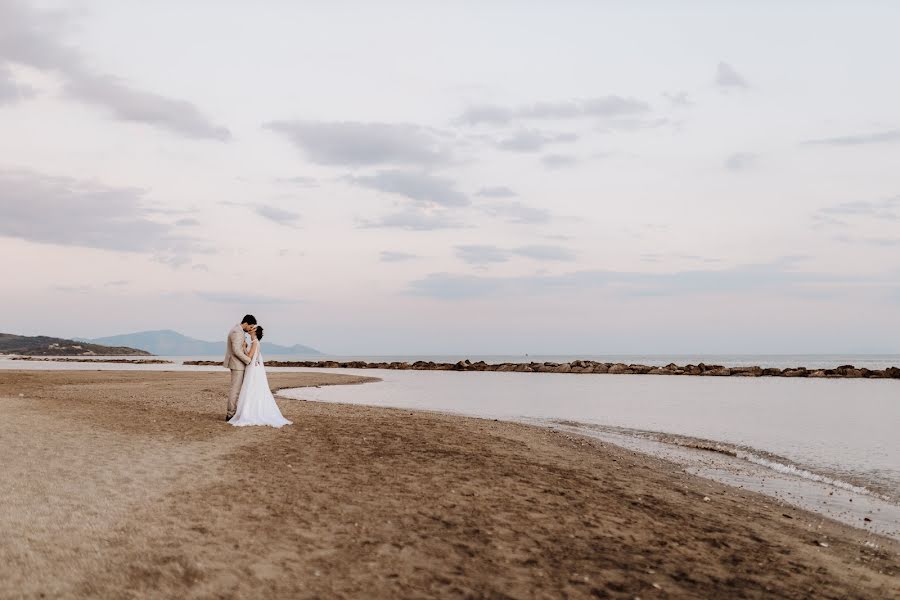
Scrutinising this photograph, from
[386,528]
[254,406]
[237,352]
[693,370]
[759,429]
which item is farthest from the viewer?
[693,370]

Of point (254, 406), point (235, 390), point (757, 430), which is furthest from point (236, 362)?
point (757, 430)

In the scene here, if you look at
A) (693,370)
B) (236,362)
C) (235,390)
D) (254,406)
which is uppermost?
(236,362)

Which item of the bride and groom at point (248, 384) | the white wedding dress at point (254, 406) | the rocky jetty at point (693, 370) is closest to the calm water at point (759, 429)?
the white wedding dress at point (254, 406)

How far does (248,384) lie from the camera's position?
18.9m

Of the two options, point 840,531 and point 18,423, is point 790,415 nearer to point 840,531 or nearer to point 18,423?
point 840,531

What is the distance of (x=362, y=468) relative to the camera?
41.4 ft

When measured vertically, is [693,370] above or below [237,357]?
below

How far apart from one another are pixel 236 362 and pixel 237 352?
13.1 inches

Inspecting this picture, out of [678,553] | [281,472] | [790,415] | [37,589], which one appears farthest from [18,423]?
[790,415]

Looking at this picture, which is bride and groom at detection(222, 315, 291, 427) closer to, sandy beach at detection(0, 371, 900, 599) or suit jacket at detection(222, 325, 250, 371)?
suit jacket at detection(222, 325, 250, 371)

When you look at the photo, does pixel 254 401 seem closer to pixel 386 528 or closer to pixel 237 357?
pixel 237 357

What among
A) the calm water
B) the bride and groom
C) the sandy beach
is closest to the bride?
the bride and groom

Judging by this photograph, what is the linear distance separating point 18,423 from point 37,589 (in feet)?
40.0

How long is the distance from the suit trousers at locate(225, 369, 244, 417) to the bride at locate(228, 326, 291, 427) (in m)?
0.30
